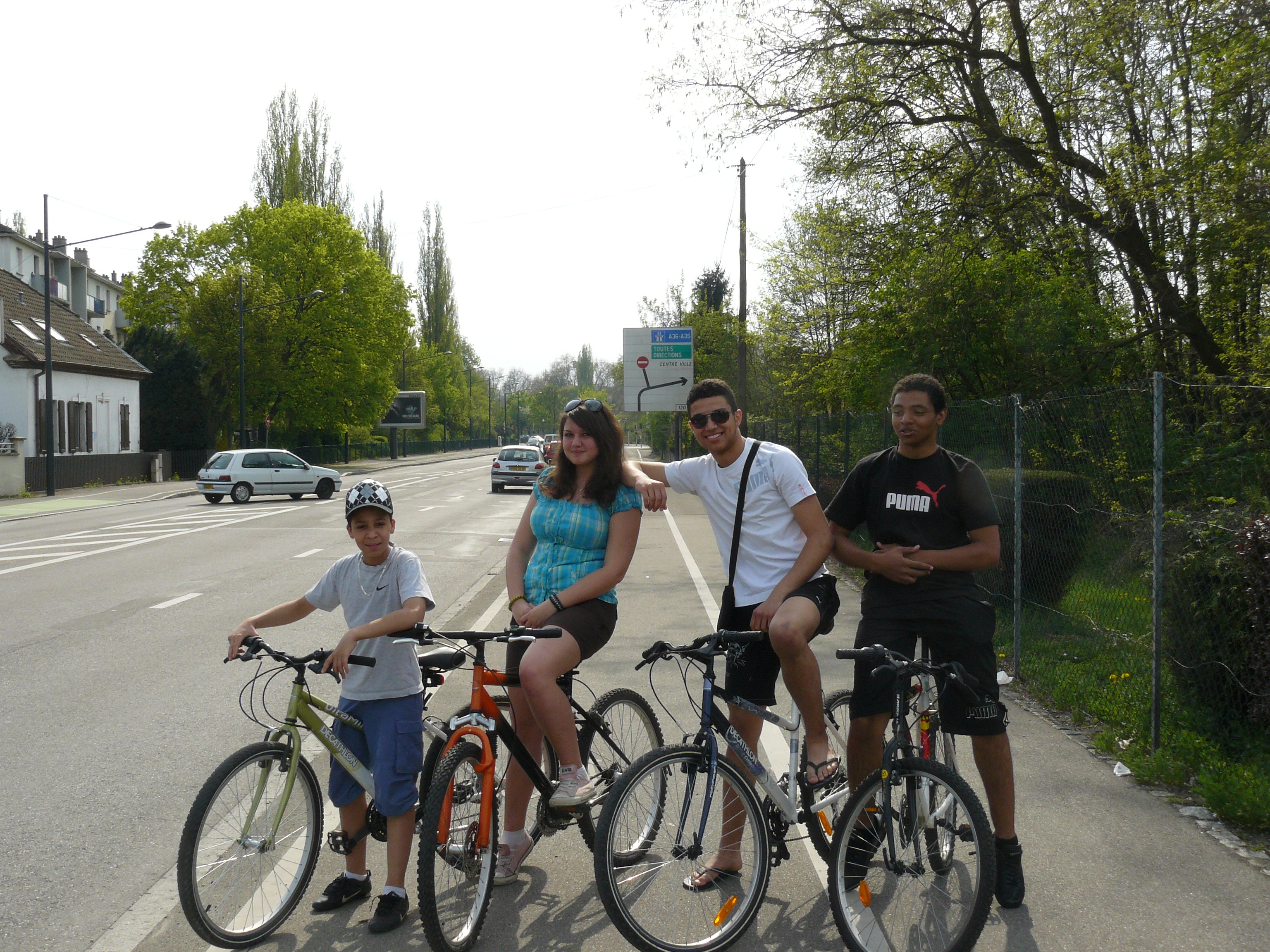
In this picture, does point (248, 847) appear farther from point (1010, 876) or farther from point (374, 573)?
point (1010, 876)

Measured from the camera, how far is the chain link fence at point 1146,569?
5.35 meters

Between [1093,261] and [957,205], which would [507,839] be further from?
[1093,261]

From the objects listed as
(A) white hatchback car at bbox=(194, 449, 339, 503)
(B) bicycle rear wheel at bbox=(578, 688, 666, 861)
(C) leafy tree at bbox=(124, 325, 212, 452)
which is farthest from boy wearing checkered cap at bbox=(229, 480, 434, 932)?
(C) leafy tree at bbox=(124, 325, 212, 452)

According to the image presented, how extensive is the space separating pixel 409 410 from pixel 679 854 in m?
79.5

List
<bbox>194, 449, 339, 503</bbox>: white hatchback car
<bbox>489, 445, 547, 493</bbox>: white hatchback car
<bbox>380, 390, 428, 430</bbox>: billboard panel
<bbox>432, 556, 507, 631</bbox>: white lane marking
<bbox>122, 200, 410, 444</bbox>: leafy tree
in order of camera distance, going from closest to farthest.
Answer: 1. <bbox>432, 556, 507, 631</bbox>: white lane marking
2. <bbox>194, 449, 339, 503</bbox>: white hatchback car
3. <bbox>489, 445, 547, 493</bbox>: white hatchback car
4. <bbox>122, 200, 410, 444</bbox>: leafy tree
5. <bbox>380, 390, 428, 430</bbox>: billboard panel

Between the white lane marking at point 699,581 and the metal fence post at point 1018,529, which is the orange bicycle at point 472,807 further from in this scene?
the metal fence post at point 1018,529

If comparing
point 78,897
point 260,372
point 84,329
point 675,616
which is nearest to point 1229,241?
point 675,616

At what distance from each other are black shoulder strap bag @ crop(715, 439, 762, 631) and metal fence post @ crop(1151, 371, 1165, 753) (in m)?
2.48

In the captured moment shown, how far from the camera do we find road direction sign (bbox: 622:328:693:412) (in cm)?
3544

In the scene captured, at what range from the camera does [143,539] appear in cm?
1902

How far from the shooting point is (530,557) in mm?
4277

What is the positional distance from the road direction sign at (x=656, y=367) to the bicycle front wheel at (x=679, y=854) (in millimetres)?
31589

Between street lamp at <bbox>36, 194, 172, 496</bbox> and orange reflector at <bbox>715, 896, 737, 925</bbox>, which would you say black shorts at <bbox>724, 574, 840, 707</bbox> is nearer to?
orange reflector at <bbox>715, 896, 737, 925</bbox>

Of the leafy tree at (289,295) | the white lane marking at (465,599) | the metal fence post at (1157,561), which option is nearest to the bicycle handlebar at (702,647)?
the metal fence post at (1157,561)
